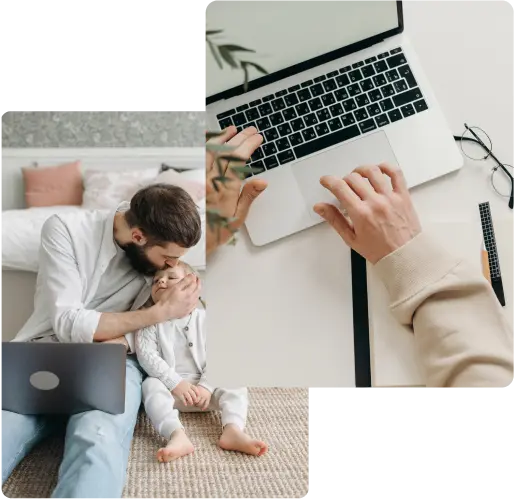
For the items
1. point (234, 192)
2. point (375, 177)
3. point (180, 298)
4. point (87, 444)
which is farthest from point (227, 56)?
point (87, 444)

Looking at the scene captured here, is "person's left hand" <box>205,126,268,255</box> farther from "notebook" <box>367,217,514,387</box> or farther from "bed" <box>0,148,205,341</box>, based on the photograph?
"notebook" <box>367,217,514,387</box>

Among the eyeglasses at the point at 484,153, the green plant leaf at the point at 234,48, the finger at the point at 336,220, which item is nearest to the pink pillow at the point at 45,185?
the green plant leaf at the point at 234,48

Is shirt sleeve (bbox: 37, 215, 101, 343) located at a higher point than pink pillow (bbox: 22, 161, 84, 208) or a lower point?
lower

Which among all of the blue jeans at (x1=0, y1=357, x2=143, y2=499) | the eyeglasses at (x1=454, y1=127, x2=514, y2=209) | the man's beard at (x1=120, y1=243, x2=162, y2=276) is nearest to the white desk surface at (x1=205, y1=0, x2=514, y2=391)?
the eyeglasses at (x1=454, y1=127, x2=514, y2=209)

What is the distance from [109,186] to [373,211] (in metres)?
0.49

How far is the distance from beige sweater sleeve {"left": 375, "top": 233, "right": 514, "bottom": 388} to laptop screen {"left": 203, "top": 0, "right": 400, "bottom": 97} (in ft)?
1.29

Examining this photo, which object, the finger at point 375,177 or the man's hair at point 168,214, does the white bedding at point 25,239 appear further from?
the finger at point 375,177

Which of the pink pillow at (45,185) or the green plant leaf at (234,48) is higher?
the green plant leaf at (234,48)

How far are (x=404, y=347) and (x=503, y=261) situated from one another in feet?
0.78

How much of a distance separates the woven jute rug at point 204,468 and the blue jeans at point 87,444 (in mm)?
36

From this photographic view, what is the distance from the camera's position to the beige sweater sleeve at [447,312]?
1.23 meters

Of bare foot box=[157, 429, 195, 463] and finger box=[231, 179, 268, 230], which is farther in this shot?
bare foot box=[157, 429, 195, 463]

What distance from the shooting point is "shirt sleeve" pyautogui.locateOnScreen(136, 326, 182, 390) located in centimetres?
133

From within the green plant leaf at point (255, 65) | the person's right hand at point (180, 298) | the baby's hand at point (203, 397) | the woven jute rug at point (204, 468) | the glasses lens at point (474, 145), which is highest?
the green plant leaf at point (255, 65)
